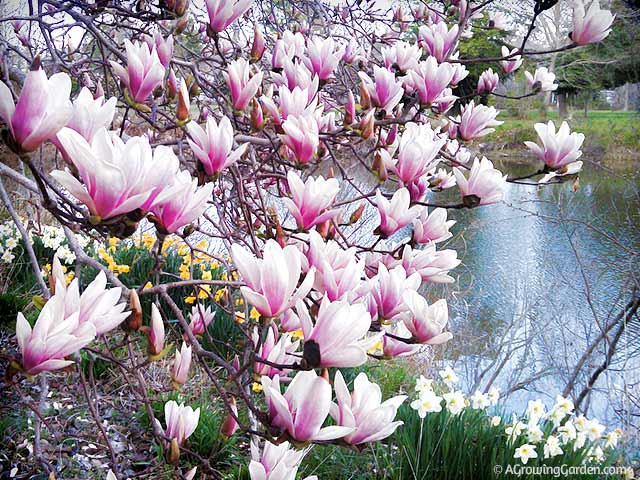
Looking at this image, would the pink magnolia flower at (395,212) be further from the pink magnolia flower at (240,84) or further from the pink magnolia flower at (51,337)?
the pink magnolia flower at (51,337)

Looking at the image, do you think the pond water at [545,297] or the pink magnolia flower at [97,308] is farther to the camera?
the pond water at [545,297]

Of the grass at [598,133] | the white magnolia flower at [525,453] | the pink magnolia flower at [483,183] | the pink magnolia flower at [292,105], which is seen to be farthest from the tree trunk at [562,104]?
the pink magnolia flower at [292,105]

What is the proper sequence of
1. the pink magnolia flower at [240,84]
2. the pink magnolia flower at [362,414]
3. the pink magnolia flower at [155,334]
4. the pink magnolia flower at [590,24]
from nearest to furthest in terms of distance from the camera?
the pink magnolia flower at [362,414] < the pink magnolia flower at [155,334] < the pink magnolia flower at [240,84] < the pink magnolia flower at [590,24]

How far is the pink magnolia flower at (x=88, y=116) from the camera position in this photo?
566 mm

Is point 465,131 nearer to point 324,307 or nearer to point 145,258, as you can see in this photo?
point 324,307

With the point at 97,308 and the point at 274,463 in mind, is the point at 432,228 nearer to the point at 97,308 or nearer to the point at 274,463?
the point at 274,463

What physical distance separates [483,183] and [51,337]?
678mm

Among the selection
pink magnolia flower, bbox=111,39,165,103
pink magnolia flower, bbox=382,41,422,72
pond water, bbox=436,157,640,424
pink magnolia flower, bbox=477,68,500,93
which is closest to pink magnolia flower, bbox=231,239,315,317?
pink magnolia flower, bbox=111,39,165,103

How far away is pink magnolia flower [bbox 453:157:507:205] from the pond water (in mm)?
1432

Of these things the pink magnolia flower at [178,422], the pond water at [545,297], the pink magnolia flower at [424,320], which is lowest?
the pond water at [545,297]

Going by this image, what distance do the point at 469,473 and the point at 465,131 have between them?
0.91 m

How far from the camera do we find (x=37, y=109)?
49cm

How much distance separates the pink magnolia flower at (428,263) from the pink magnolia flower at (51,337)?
18.3 inches

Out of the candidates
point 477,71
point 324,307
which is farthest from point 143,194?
point 477,71
